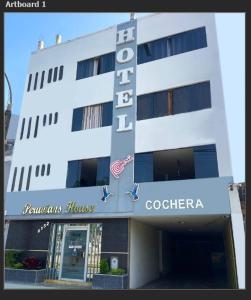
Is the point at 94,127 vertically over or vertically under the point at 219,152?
over

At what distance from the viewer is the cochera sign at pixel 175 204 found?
43.8 feet

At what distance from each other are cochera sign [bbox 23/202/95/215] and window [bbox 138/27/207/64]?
8.69 meters

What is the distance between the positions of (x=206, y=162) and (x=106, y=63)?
885 cm

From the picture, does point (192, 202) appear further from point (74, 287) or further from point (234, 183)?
point (74, 287)

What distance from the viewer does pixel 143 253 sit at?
17031 mm

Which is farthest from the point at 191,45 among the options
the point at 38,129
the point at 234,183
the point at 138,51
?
the point at 38,129

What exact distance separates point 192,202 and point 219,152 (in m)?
2.57

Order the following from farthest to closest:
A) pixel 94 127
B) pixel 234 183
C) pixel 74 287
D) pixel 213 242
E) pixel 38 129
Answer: pixel 213 242
pixel 38 129
pixel 94 127
pixel 74 287
pixel 234 183

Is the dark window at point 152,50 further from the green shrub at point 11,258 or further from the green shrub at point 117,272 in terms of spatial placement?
the green shrub at point 11,258

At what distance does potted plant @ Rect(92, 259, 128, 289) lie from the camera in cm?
1355

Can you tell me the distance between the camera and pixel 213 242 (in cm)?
2792

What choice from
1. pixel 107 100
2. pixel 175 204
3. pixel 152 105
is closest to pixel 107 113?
pixel 107 100

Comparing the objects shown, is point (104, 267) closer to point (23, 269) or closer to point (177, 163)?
point (23, 269)

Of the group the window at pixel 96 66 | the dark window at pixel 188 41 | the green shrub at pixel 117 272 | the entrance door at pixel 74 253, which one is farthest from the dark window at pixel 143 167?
the dark window at pixel 188 41
